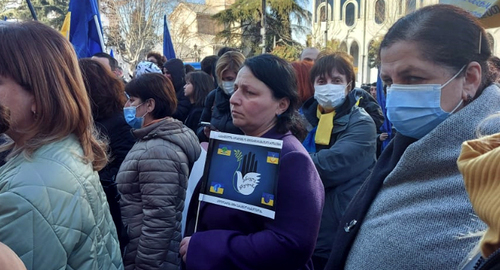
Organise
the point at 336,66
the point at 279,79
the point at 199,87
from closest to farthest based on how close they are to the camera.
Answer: the point at 279,79 → the point at 336,66 → the point at 199,87

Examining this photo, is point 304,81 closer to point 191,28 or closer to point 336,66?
point 336,66

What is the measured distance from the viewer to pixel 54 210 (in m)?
1.45

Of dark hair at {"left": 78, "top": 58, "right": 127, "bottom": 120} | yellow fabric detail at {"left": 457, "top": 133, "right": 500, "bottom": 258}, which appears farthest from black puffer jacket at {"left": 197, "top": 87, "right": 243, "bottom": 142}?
yellow fabric detail at {"left": 457, "top": 133, "right": 500, "bottom": 258}

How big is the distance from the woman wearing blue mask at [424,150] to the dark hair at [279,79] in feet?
1.95

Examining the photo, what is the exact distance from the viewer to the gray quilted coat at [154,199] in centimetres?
275

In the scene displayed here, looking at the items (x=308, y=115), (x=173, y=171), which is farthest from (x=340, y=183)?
(x=173, y=171)

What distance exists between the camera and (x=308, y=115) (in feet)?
12.3

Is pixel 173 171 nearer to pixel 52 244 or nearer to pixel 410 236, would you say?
pixel 52 244

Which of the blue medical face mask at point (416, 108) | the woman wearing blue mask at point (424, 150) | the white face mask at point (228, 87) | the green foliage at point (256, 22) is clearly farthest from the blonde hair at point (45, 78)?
the green foliage at point (256, 22)

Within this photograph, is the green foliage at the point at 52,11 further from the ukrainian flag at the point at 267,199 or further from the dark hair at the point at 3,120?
the dark hair at the point at 3,120

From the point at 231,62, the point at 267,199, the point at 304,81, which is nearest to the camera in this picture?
the point at 267,199

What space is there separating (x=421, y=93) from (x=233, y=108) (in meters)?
0.99

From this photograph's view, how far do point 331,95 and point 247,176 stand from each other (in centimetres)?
179

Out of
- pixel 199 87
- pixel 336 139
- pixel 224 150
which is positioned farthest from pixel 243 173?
pixel 199 87
